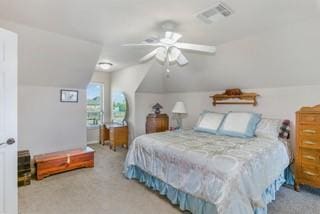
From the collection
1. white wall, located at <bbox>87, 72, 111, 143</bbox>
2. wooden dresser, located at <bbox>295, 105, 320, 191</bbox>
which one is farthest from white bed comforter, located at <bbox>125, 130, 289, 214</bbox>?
white wall, located at <bbox>87, 72, 111, 143</bbox>

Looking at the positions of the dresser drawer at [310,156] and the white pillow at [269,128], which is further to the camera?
the white pillow at [269,128]

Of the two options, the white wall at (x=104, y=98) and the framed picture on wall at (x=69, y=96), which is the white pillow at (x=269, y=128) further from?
the white wall at (x=104, y=98)

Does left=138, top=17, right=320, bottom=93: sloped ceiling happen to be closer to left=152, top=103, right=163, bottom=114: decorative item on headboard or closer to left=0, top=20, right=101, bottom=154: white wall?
left=152, top=103, right=163, bottom=114: decorative item on headboard

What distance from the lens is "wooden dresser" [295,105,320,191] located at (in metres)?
2.63

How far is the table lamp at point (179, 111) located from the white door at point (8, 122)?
3.24m

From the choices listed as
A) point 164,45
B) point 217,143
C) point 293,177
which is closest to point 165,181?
point 217,143

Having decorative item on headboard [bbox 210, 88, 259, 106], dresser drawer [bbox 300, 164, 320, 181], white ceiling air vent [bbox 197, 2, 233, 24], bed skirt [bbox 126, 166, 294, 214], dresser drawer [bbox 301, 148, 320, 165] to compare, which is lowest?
bed skirt [bbox 126, 166, 294, 214]

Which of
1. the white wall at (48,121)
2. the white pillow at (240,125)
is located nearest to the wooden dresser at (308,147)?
the white pillow at (240,125)

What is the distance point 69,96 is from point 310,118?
4.39 meters

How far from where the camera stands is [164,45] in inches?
99.3

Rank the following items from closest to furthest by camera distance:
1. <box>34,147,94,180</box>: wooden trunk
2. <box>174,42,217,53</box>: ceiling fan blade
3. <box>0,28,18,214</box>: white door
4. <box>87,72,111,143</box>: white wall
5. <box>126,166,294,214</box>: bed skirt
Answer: <box>0,28,18,214</box>: white door < <box>126,166,294,214</box>: bed skirt < <box>174,42,217,53</box>: ceiling fan blade < <box>34,147,94,180</box>: wooden trunk < <box>87,72,111,143</box>: white wall

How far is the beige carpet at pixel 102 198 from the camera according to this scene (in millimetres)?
2279

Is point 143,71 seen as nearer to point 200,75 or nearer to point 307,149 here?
point 200,75

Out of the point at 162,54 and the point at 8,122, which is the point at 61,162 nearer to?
the point at 8,122
